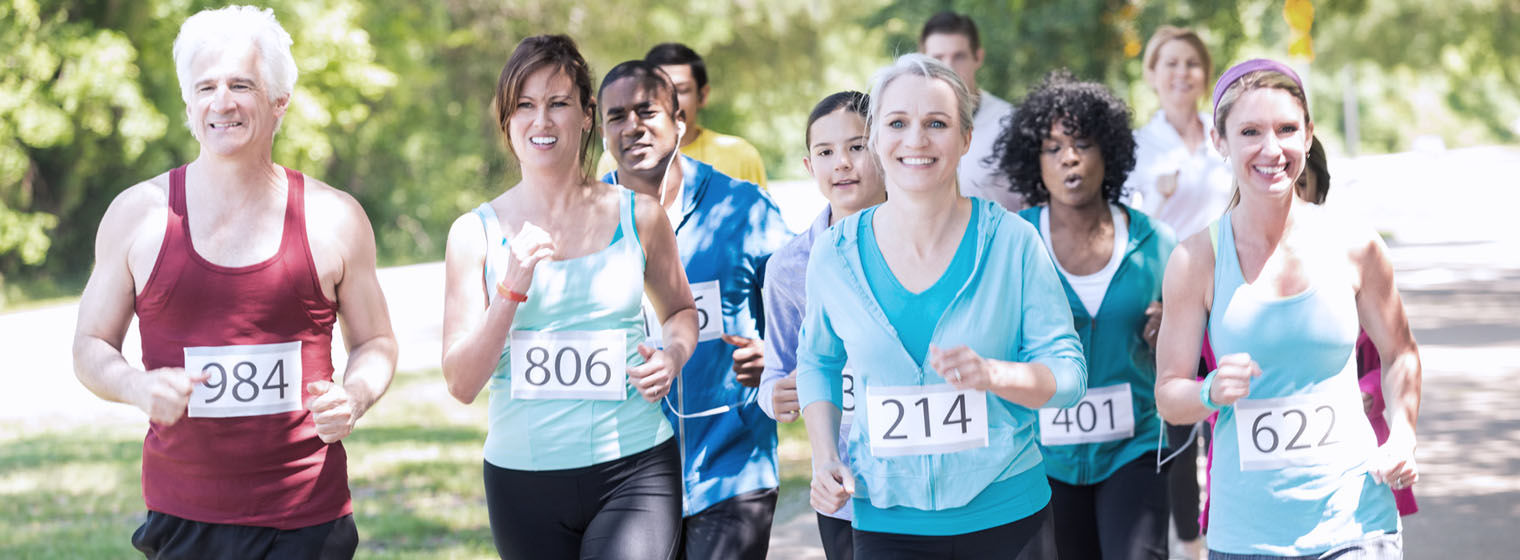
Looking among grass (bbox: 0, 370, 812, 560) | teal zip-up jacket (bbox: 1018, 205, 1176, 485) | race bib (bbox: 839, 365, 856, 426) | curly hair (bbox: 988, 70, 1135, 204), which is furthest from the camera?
grass (bbox: 0, 370, 812, 560)

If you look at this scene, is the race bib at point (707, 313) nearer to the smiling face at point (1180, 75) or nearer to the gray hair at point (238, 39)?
the gray hair at point (238, 39)

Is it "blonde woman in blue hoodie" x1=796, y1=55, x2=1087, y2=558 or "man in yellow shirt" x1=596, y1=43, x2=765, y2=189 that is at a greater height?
"man in yellow shirt" x1=596, y1=43, x2=765, y2=189

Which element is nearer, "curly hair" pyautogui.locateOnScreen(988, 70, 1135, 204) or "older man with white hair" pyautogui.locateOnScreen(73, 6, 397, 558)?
"older man with white hair" pyautogui.locateOnScreen(73, 6, 397, 558)

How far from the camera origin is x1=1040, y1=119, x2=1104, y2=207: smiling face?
487 cm

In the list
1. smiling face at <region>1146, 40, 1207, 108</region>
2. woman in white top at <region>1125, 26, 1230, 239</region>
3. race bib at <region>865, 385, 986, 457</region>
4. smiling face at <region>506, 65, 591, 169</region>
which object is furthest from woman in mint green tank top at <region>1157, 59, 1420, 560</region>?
smiling face at <region>1146, 40, 1207, 108</region>

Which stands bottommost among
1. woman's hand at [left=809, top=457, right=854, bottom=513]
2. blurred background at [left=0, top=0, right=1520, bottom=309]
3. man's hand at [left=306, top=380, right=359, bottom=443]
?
woman's hand at [left=809, top=457, right=854, bottom=513]

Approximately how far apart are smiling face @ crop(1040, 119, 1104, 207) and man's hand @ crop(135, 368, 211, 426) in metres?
2.76

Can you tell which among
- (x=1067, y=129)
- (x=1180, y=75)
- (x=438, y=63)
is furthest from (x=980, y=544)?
(x=438, y=63)

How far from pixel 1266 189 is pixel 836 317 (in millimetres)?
991

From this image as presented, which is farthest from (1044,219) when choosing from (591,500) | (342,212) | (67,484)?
(67,484)

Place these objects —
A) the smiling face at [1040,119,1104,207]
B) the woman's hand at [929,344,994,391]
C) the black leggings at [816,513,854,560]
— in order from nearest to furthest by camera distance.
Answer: the woman's hand at [929,344,994,391] → the black leggings at [816,513,854,560] → the smiling face at [1040,119,1104,207]

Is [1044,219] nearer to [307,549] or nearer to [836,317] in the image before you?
[836,317]

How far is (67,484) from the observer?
914 centimetres

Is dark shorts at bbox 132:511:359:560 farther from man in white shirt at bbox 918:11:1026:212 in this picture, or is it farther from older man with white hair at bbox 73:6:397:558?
man in white shirt at bbox 918:11:1026:212
